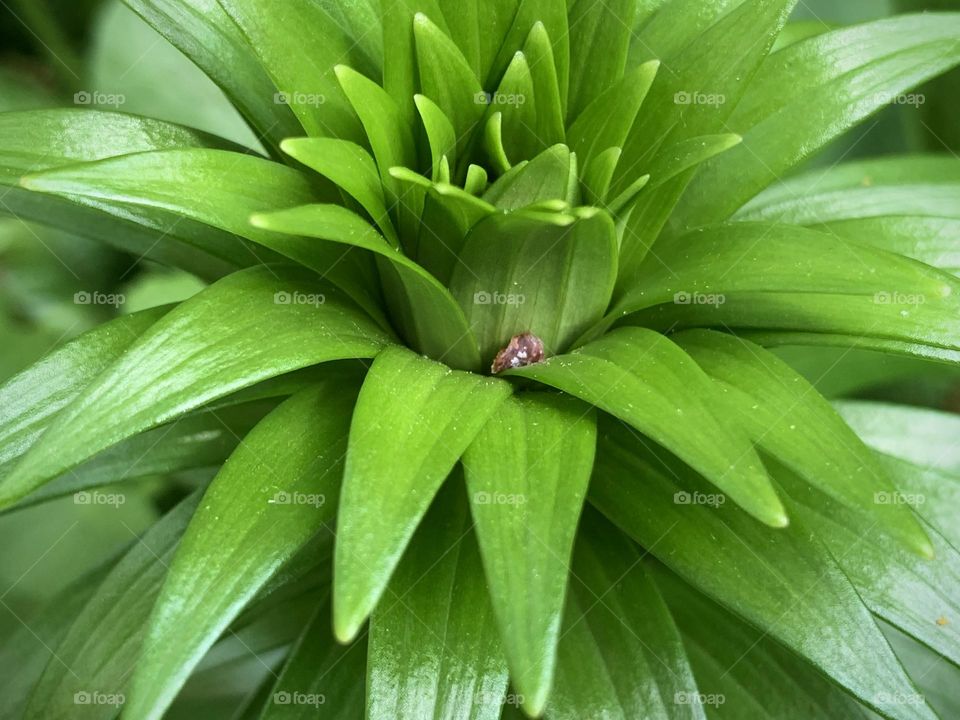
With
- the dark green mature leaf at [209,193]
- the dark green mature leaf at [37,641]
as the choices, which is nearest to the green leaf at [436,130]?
the dark green mature leaf at [209,193]

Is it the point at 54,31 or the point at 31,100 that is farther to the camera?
the point at 54,31

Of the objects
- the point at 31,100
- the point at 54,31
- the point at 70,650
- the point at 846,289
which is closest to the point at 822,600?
the point at 846,289

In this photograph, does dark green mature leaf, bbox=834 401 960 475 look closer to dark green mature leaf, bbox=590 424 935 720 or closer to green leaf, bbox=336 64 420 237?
dark green mature leaf, bbox=590 424 935 720

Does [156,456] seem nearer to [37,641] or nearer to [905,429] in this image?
[37,641]

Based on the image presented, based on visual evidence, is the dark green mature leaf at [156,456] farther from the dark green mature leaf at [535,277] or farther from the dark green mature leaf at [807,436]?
the dark green mature leaf at [807,436]

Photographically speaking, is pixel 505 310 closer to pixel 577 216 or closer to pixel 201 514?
pixel 577 216
